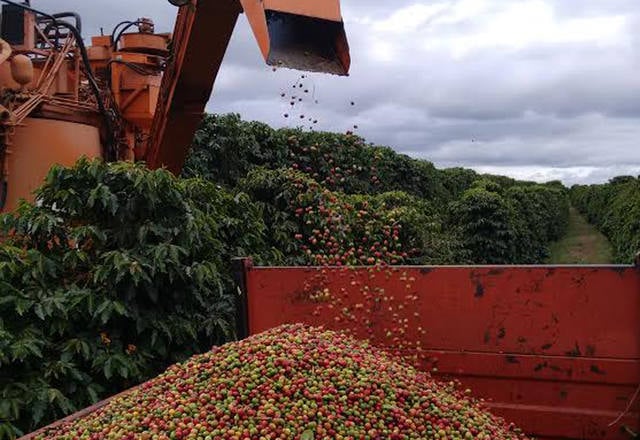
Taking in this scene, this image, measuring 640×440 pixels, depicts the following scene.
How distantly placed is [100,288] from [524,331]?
7.28ft

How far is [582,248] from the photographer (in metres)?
26.8

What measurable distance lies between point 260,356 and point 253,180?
5.13 metres

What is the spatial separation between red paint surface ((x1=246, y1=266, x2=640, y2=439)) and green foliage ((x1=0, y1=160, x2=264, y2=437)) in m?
1.20

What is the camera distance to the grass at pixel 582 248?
72.8 ft

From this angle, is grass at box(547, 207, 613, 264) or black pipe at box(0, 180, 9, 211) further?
grass at box(547, 207, 613, 264)

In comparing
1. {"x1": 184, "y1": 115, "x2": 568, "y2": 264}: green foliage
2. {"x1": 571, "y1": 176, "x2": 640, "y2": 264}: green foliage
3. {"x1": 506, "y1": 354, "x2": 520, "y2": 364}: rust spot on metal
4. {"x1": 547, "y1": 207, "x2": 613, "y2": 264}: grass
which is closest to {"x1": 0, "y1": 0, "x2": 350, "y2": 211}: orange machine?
{"x1": 184, "y1": 115, "x2": 568, "y2": 264}: green foliage

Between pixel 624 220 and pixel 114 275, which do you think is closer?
pixel 114 275

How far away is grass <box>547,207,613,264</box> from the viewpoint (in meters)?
22.2

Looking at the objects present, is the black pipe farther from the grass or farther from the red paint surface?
the grass

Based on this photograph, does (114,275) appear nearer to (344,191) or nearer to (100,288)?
(100,288)

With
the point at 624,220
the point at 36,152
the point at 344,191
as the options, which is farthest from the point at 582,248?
the point at 36,152

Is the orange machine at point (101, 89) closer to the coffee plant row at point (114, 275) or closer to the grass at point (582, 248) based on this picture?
the coffee plant row at point (114, 275)

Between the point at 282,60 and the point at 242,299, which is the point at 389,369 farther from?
the point at 282,60

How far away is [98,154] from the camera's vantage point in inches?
212
